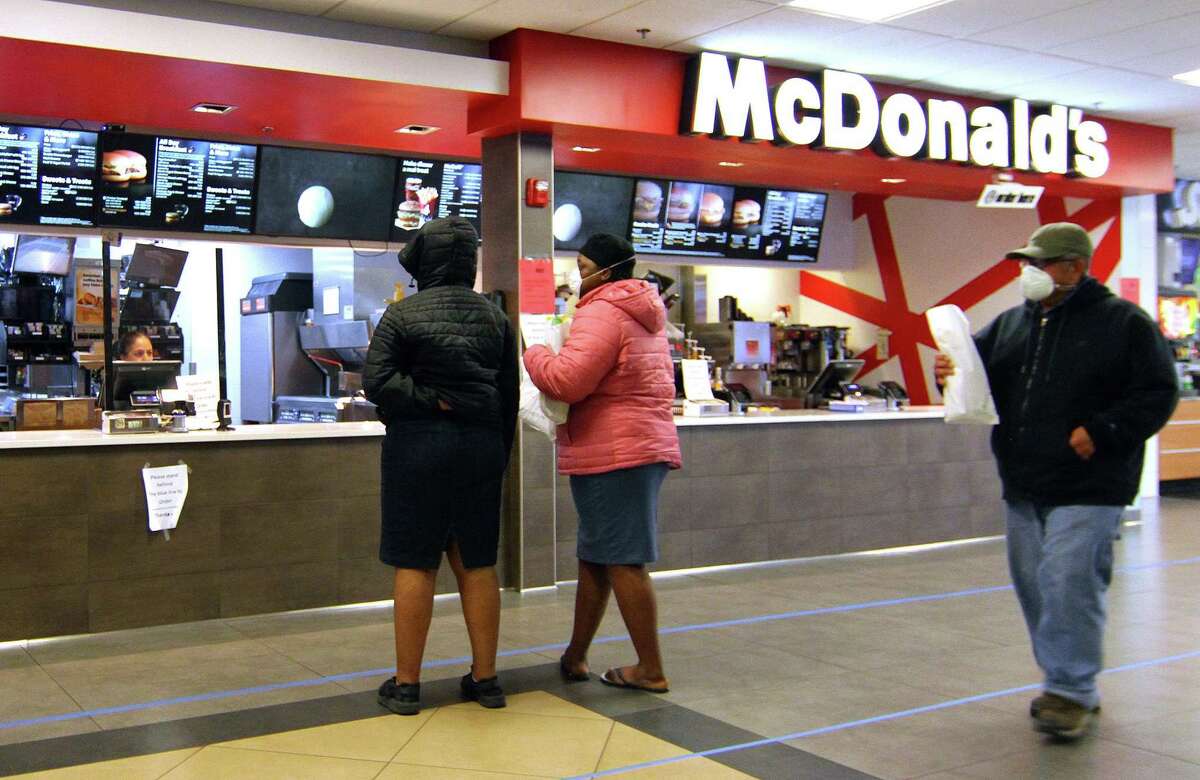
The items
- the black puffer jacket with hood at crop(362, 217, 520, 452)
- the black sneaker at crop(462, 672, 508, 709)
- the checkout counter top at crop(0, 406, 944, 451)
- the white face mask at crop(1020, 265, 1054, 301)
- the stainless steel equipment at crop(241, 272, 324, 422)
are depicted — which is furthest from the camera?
the stainless steel equipment at crop(241, 272, 324, 422)

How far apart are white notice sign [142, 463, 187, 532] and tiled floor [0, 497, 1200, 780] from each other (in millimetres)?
490

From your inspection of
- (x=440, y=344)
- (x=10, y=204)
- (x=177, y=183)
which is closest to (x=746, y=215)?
(x=177, y=183)

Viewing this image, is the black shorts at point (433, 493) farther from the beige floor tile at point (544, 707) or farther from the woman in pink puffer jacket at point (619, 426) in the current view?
the beige floor tile at point (544, 707)

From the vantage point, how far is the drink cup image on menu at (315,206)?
8039 millimetres

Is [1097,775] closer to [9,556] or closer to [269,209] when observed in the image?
[9,556]

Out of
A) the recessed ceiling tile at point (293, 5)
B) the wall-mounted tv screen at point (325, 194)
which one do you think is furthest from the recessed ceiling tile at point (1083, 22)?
the wall-mounted tv screen at point (325, 194)

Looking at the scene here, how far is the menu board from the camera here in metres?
9.51

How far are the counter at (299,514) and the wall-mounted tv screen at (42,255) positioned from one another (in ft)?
10.4

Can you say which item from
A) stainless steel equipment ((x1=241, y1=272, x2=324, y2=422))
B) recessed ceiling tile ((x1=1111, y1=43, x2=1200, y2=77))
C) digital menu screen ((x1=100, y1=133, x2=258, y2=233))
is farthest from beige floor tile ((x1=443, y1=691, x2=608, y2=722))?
stainless steel equipment ((x1=241, y1=272, x2=324, y2=422))

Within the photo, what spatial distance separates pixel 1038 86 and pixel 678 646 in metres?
4.80

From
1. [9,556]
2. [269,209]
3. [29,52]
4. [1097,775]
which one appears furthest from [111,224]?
[1097,775]

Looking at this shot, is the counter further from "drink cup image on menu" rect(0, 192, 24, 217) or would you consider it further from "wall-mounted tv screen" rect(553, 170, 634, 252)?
"wall-mounted tv screen" rect(553, 170, 634, 252)

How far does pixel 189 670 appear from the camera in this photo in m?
4.73

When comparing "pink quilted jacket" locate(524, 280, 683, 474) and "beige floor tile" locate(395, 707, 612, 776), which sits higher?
"pink quilted jacket" locate(524, 280, 683, 474)
